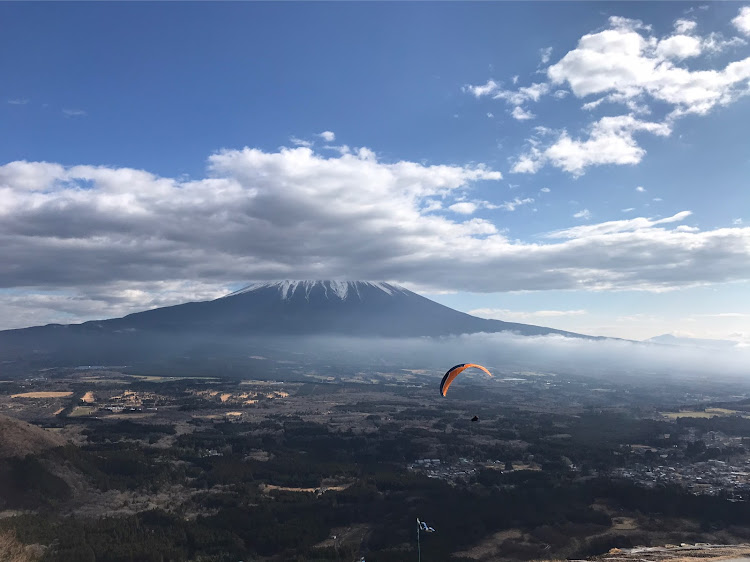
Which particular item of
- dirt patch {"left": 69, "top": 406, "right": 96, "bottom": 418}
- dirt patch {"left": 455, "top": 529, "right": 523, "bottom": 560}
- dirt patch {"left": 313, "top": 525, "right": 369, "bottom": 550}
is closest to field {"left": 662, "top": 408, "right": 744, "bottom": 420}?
dirt patch {"left": 455, "top": 529, "right": 523, "bottom": 560}

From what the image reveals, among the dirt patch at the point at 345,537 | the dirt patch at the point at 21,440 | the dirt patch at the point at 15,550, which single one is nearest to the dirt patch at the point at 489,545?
the dirt patch at the point at 345,537

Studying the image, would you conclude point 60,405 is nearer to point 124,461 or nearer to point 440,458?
point 124,461

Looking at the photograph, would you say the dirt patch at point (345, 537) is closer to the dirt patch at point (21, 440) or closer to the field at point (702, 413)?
the dirt patch at point (21, 440)

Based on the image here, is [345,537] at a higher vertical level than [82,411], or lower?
higher

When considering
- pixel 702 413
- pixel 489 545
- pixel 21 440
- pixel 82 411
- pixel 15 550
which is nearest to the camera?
pixel 15 550

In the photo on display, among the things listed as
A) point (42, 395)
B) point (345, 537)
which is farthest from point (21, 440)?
point (42, 395)

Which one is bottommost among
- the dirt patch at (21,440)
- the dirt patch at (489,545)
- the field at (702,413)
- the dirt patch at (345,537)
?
the dirt patch at (345,537)

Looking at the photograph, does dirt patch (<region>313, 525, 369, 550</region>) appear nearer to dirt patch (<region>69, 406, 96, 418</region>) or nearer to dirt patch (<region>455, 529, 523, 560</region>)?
dirt patch (<region>455, 529, 523, 560</region>)

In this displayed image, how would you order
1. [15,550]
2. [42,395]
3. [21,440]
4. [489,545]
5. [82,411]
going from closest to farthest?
1. [15,550]
2. [489,545]
3. [21,440]
4. [82,411]
5. [42,395]

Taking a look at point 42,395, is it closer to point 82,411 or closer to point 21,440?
point 82,411

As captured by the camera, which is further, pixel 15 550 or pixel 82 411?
pixel 82 411

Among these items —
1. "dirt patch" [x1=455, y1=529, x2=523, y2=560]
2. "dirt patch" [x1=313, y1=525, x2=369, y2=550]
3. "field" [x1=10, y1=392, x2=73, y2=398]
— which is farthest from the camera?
"field" [x1=10, y1=392, x2=73, y2=398]
